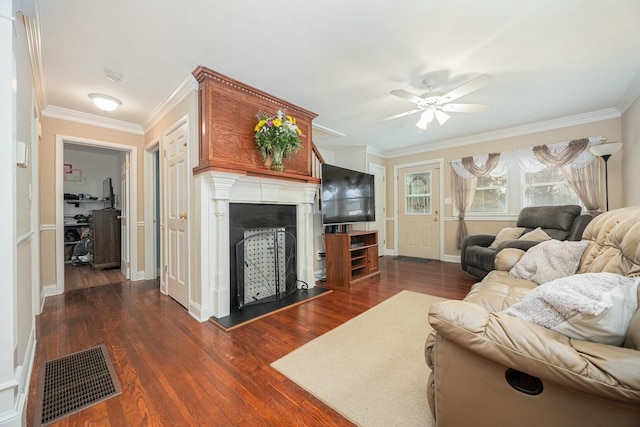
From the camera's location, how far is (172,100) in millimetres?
2895

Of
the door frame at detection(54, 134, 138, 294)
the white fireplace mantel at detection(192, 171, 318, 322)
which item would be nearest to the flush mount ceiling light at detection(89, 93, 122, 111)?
the door frame at detection(54, 134, 138, 294)

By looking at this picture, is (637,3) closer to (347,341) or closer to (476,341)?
(476,341)

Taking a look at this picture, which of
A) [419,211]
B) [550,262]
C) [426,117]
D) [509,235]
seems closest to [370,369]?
[550,262]

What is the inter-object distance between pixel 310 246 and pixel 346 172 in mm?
1268

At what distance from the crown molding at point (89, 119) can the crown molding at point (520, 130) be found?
16.2 ft

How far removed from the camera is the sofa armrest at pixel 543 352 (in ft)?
2.28

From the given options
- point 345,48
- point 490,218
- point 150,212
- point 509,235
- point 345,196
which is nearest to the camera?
point 345,48

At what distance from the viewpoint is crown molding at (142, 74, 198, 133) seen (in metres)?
2.54

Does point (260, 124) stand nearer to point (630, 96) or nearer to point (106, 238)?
point (106, 238)

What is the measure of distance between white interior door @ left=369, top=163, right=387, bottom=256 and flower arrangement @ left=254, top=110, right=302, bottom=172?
3137 millimetres

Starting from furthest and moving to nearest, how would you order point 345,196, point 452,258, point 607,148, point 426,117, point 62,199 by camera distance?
point 452,258
point 345,196
point 62,199
point 607,148
point 426,117

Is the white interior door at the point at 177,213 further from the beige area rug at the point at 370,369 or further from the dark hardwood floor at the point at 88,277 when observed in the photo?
the beige area rug at the point at 370,369

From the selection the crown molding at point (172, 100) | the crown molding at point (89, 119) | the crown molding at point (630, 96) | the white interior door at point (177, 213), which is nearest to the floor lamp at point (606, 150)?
the crown molding at point (630, 96)

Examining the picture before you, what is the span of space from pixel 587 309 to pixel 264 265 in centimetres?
264
